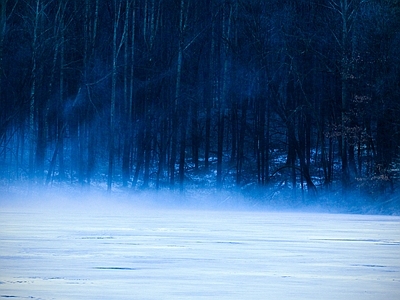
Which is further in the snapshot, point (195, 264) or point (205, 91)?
Answer: point (205, 91)

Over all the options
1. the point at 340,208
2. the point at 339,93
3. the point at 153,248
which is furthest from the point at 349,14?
the point at 153,248

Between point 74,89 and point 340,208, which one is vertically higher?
point 74,89

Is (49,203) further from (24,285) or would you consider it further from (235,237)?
(24,285)

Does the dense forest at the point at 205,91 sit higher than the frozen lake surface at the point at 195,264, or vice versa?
the dense forest at the point at 205,91

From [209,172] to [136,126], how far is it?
5.11 meters

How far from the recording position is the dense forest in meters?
33.7

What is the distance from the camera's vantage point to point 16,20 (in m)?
46.2

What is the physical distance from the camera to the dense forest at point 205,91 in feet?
110

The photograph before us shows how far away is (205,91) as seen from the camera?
1832 inches

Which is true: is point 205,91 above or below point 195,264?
above

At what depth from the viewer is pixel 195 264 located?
9.73m

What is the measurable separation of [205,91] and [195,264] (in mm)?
37107

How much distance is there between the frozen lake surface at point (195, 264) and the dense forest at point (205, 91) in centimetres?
1820

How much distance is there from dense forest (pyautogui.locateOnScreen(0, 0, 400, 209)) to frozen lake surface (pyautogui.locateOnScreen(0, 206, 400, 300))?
717 inches
